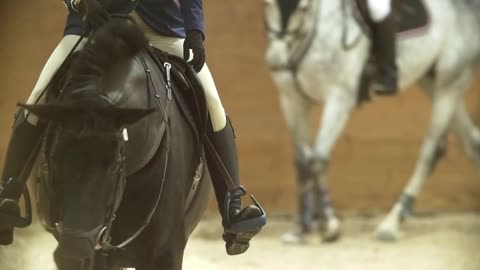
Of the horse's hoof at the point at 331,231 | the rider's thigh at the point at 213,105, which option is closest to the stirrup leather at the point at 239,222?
the rider's thigh at the point at 213,105

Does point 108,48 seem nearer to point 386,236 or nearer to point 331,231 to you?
point 331,231

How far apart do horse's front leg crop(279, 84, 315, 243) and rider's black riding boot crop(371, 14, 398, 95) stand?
0.32 meters

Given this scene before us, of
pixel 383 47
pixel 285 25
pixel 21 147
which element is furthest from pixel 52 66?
pixel 383 47

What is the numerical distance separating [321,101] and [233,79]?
2.43ft

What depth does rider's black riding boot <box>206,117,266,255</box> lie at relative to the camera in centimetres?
182


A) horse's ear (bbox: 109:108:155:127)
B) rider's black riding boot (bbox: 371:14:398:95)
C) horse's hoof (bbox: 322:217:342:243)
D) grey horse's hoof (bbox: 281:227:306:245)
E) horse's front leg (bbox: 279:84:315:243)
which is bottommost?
horse's hoof (bbox: 322:217:342:243)

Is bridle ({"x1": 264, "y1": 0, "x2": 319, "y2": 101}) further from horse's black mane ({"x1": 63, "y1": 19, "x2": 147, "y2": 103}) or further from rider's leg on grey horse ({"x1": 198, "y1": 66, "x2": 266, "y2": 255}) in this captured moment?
horse's black mane ({"x1": 63, "y1": 19, "x2": 147, "y2": 103})

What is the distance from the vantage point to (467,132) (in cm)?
400

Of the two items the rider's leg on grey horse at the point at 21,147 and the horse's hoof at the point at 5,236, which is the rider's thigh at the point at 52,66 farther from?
the horse's hoof at the point at 5,236

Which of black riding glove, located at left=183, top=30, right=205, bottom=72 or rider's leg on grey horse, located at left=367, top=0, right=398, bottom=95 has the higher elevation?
black riding glove, located at left=183, top=30, right=205, bottom=72

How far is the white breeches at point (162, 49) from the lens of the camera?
5.50 feet

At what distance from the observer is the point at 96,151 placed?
1401mm

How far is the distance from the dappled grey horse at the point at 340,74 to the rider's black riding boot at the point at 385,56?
2.0 inches

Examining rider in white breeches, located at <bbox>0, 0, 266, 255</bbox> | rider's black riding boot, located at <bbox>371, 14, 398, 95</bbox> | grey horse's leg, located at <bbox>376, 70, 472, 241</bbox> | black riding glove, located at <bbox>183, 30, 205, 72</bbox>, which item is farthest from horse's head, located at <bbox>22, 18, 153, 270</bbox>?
grey horse's leg, located at <bbox>376, 70, 472, 241</bbox>
